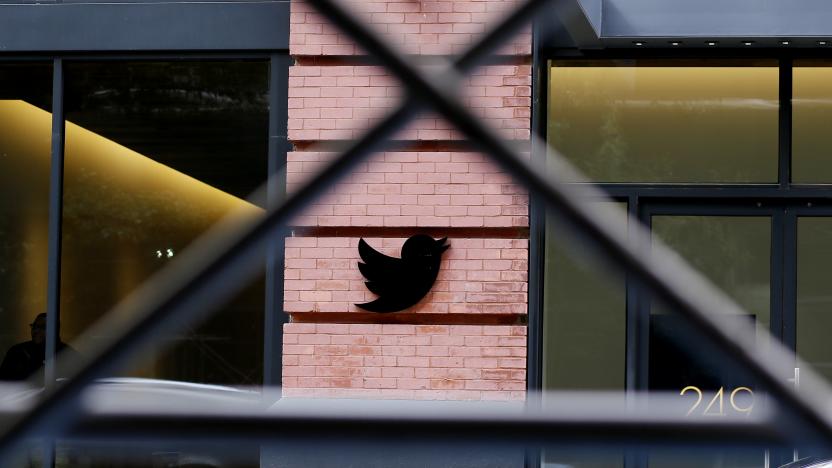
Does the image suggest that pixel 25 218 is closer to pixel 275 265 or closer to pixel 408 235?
pixel 275 265

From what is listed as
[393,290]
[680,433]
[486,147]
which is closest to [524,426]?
[680,433]

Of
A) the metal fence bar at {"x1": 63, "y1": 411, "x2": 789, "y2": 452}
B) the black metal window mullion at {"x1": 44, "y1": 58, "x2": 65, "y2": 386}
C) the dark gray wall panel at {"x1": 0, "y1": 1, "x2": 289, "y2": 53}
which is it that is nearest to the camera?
the metal fence bar at {"x1": 63, "y1": 411, "x2": 789, "y2": 452}

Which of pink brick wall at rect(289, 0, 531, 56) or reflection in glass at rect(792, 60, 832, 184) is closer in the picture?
pink brick wall at rect(289, 0, 531, 56)

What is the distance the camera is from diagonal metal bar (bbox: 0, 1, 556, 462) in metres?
1.14

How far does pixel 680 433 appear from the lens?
1.09 metres

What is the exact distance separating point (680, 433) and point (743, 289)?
23.4ft

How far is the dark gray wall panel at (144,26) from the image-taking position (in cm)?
777

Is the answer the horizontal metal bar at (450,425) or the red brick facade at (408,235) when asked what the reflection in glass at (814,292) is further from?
the horizontal metal bar at (450,425)

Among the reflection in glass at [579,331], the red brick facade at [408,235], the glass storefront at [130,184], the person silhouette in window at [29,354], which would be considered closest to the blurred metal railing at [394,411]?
the red brick facade at [408,235]

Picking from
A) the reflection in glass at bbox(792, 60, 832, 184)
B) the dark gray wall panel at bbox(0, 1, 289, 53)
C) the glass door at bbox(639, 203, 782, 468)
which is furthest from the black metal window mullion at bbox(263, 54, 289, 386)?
the reflection in glass at bbox(792, 60, 832, 184)

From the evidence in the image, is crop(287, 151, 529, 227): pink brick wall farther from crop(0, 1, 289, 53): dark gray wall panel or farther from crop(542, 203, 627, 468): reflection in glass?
crop(0, 1, 289, 53): dark gray wall panel

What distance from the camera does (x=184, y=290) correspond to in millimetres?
1155

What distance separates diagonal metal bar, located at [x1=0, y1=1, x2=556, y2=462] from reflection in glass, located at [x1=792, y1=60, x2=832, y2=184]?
23.2 ft

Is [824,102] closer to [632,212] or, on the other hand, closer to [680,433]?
[632,212]
